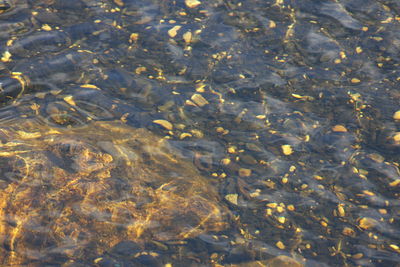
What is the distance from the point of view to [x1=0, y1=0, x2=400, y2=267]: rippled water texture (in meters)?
3.91

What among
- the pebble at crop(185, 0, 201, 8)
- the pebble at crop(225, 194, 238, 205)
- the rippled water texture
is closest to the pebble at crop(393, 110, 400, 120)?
the rippled water texture

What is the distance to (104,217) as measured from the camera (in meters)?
3.95

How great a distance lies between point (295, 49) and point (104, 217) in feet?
11.4

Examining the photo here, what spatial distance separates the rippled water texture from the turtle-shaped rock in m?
0.01

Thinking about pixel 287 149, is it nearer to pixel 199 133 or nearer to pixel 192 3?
pixel 199 133

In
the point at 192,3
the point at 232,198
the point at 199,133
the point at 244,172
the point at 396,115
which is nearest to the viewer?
the point at 232,198

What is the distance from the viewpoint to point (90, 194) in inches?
159

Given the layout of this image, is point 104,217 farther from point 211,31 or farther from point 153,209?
point 211,31

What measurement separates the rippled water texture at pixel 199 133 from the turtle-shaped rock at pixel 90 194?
0.04 ft

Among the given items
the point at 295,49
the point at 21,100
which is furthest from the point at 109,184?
the point at 295,49

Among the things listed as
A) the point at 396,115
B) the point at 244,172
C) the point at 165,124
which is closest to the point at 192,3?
the point at 165,124

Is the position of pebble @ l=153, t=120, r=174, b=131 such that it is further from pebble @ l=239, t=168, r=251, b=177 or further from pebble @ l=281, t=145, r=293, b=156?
pebble @ l=281, t=145, r=293, b=156

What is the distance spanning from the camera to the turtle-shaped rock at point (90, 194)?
373 cm

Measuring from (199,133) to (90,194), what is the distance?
1.47 meters
